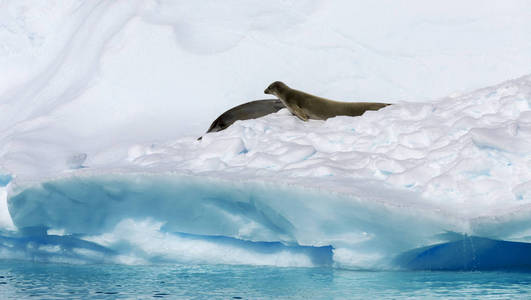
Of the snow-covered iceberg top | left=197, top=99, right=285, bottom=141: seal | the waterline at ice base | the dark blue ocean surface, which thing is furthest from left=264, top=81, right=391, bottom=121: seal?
the dark blue ocean surface

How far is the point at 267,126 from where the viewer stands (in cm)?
441

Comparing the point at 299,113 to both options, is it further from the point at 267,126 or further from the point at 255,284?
the point at 255,284

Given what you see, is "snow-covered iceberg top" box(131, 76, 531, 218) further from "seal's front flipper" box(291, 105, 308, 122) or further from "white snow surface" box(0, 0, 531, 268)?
"seal's front flipper" box(291, 105, 308, 122)

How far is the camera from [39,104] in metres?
6.57

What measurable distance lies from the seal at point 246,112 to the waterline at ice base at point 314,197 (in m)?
0.78

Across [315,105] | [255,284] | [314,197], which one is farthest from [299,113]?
[255,284]

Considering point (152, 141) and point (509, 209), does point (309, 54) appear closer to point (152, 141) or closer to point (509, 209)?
point (152, 141)

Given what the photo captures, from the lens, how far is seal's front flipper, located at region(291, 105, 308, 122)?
4.86 metres

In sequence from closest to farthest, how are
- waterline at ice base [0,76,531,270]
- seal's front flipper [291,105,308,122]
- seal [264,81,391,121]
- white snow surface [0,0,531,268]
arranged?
1. waterline at ice base [0,76,531,270]
2. white snow surface [0,0,531,268]
3. seal's front flipper [291,105,308,122]
4. seal [264,81,391,121]

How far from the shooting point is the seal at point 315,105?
5.04 metres

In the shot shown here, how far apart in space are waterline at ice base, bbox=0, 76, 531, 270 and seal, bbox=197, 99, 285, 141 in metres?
0.78

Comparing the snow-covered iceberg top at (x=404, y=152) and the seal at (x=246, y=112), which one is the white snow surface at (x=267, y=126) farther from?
the seal at (x=246, y=112)

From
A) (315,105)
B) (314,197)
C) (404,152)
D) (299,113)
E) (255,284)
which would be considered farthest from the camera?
(315,105)

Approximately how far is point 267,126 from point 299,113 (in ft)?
1.86
